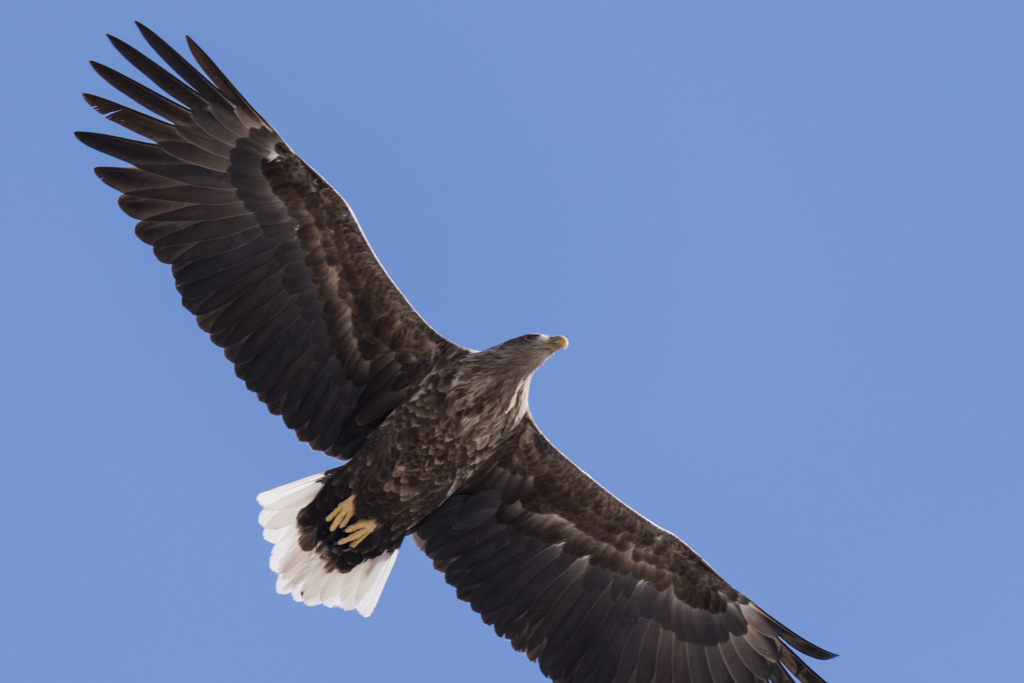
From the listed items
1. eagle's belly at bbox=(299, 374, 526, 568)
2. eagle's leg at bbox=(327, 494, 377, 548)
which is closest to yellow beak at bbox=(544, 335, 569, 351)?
eagle's belly at bbox=(299, 374, 526, 568)

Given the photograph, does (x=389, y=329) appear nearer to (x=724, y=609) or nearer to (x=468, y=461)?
(x=468, y=461)

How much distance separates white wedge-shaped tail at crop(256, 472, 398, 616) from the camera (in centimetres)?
830

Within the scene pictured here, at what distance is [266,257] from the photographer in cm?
810

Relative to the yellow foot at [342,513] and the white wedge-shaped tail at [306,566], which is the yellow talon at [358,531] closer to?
the yellow foot at [342,513]

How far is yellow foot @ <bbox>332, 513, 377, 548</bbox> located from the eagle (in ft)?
0.04

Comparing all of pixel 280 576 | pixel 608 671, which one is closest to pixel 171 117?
pixel 280 576

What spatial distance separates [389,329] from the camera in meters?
8.32

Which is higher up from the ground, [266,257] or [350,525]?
[266,257]

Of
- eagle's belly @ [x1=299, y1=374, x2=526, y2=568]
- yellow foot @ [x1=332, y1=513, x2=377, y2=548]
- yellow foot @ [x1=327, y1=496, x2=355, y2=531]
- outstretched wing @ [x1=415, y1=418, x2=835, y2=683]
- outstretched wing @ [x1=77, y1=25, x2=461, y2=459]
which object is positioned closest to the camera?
outstretched wing @ [x1=77, y1=25, x2=461, y2=459]

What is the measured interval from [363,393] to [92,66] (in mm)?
3379

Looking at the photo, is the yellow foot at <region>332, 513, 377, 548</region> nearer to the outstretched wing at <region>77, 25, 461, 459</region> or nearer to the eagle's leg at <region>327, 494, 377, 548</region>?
the eagle's leg at <region>327, 494, 377, 548</region>

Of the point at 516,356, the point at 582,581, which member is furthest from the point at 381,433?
the point at 582,581

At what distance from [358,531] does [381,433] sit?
3.04ft

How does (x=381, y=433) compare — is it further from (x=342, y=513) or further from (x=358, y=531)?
(x=358, y=531)
